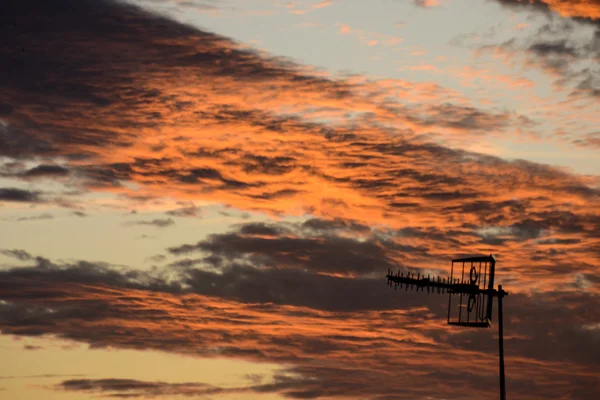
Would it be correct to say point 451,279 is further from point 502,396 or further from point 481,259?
point 502,396

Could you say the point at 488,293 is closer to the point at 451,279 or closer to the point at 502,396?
the point at 451,279

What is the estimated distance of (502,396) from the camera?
98.4 meters

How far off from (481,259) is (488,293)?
167 inches

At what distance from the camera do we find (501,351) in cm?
9938

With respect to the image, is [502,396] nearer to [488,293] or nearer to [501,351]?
[501,351]

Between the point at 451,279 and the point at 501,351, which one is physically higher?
the point at 451,279

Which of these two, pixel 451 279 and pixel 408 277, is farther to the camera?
pixel 451 279

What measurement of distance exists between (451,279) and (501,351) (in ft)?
29.8

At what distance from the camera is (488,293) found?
102812mm

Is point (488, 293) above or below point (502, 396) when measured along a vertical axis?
above

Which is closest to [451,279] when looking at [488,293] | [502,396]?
[488,293]

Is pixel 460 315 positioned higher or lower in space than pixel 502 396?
higher

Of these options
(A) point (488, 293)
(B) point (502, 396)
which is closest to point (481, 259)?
(A) point (488, 293)

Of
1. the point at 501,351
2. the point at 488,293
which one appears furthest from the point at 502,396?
the point at 488,293
